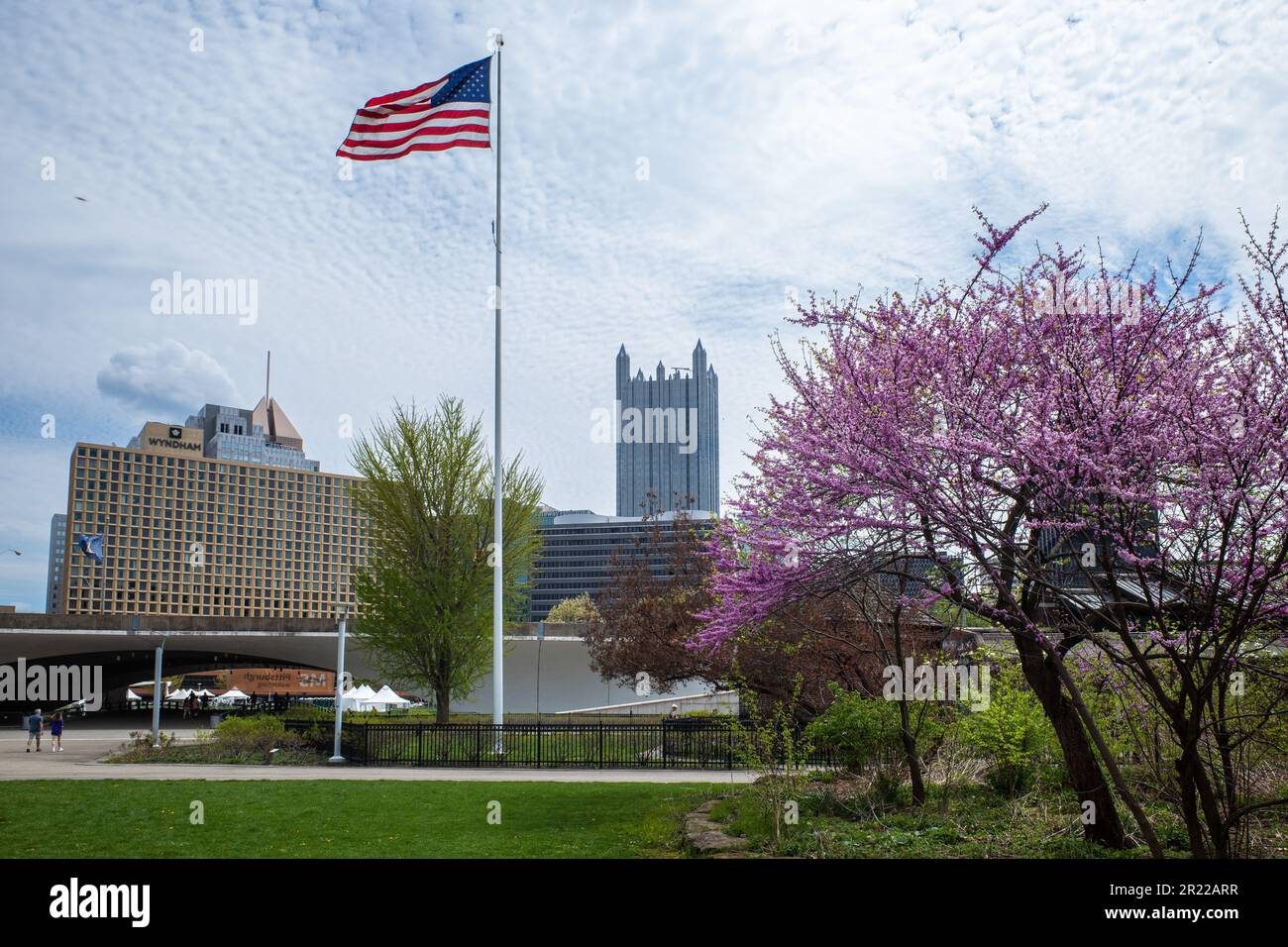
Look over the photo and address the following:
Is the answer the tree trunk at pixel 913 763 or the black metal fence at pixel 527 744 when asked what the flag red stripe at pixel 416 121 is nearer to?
the black metal fence at pixel 527 744

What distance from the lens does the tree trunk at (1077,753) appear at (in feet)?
30.6

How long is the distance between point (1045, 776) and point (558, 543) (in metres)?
180

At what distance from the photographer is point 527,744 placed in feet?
80.4

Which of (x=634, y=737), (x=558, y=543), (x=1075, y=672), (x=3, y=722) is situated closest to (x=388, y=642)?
(x=634, y=737)

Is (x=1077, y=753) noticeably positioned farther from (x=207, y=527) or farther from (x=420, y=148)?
(x=207, y=527)

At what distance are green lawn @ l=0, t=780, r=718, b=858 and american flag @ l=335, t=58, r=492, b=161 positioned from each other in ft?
41.8

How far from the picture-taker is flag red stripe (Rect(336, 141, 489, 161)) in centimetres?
2092

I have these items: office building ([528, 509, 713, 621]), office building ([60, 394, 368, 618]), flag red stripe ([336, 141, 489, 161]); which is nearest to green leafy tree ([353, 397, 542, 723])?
flag red stripe ([336, 141, 489, 161])

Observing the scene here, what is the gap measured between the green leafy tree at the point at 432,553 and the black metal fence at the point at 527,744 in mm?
5518

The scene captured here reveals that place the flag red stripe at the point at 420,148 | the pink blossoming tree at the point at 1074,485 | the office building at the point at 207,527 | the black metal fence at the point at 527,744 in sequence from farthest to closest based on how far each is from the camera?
the office building at the point at 207,527 → the black metal fence at the point at 527,744 → the flag red stripe at the point at 420,148 → the pink blossoming tree at the point at 1074,485

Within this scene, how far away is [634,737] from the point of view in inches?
987

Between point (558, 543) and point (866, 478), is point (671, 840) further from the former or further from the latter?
point (558, 543)

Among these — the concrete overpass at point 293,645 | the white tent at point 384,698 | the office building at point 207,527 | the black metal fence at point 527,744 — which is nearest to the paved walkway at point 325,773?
the black metal fence at point 527,744

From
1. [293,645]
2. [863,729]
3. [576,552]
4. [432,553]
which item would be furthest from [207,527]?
[863,729]
